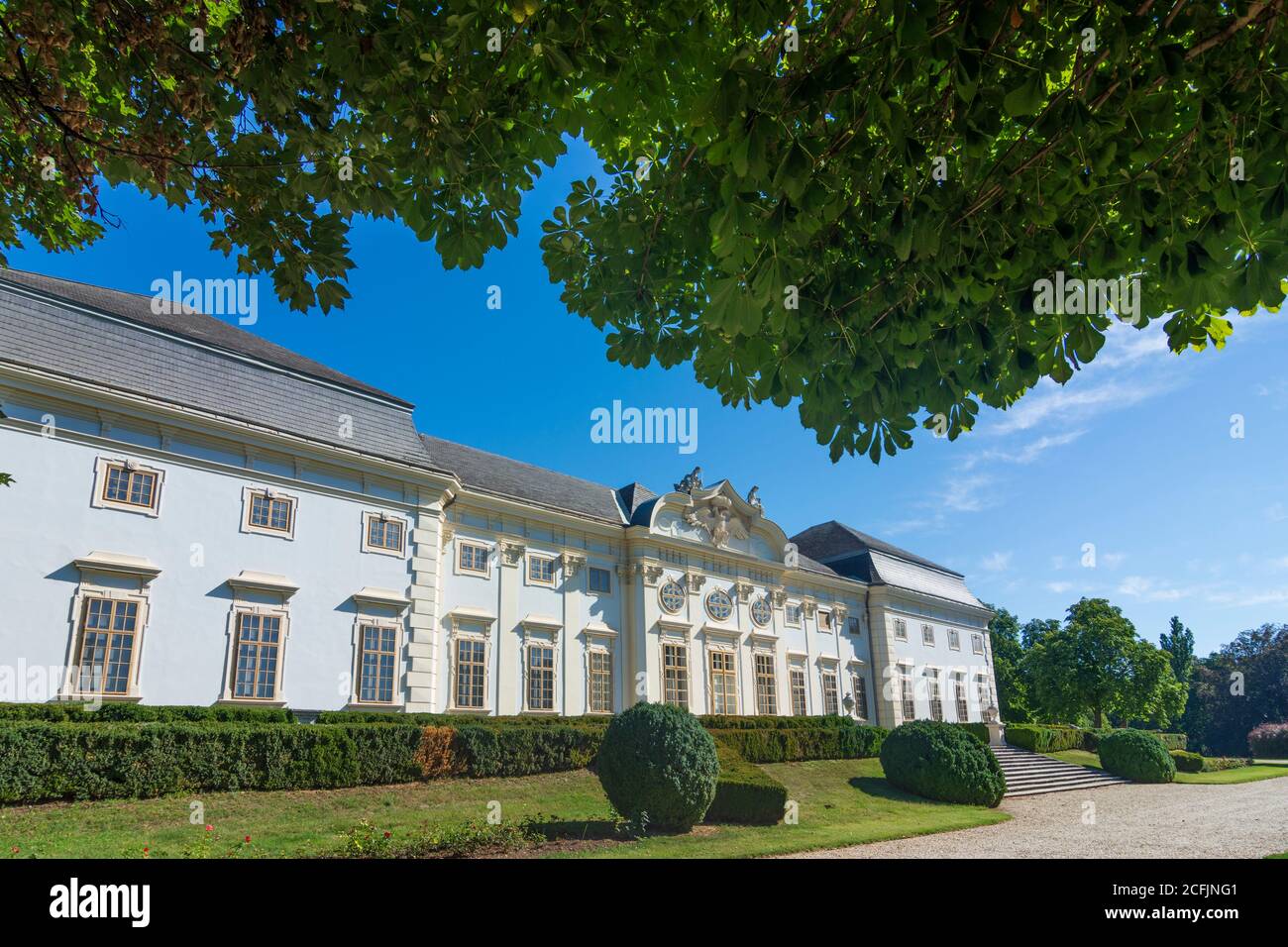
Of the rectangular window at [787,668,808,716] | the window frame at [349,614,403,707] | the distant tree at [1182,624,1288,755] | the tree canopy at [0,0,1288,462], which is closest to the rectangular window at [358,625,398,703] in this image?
the window frame at [349,614,403,707]

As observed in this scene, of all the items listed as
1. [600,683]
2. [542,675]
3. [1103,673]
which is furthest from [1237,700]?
[542,675]

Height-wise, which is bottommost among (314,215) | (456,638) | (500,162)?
(456,638)

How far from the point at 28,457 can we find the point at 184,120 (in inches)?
533

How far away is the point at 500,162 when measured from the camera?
5246 mm

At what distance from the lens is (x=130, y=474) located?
1655 cm

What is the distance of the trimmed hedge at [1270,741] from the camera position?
160 ft

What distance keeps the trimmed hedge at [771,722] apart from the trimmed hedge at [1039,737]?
11.5 m

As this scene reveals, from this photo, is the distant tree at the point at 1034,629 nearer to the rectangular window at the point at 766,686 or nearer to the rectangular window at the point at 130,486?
the rectangular window at the point at 766,686

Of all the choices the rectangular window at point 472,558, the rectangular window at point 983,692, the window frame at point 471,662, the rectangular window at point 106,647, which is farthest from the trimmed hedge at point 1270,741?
the rectangular window at point 106,647

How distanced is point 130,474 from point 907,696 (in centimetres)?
3420

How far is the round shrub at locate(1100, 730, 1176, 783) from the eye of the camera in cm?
3009

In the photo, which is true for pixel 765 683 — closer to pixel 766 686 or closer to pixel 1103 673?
pixel 766 686
